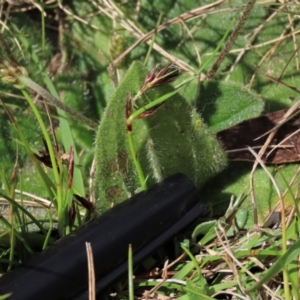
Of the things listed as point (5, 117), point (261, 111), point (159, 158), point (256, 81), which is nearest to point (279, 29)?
point (256, 81)

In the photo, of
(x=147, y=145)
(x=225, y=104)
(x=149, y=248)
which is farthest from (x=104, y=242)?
(x=225, y=104)

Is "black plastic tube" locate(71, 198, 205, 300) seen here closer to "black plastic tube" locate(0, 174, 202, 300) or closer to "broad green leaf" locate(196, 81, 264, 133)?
"black plastic tube" locate(0, 174, 202, 300)

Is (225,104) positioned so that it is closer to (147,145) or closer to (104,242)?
(147,145)

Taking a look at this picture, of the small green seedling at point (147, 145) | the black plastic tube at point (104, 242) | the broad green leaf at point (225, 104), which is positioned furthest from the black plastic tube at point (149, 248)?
the broad green leaf at point (225, 104)

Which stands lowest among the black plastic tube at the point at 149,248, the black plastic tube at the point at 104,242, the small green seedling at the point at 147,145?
the black plastic tube at the point at 149,248

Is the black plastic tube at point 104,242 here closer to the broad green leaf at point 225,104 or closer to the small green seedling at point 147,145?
the small green seedling at point 147,145

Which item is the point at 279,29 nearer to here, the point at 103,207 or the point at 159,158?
the point at 159,158

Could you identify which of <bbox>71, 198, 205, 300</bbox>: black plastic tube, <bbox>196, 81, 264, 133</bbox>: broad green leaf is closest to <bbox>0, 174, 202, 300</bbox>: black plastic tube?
<bbox>71, 198, 205, 300</bbox>: black plastic tube

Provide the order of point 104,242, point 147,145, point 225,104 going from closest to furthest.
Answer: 1. point 104,242
2. point 147,145
3. point 225,104
